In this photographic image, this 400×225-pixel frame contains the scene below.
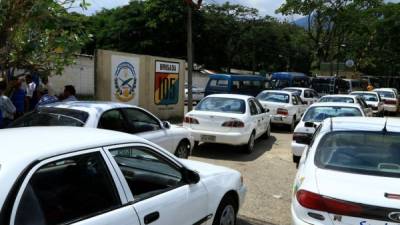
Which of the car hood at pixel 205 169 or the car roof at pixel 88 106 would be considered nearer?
the car hood at pixel 205 169

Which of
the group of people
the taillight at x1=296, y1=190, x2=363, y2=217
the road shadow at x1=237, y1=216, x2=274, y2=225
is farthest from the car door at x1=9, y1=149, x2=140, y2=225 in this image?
the group of people

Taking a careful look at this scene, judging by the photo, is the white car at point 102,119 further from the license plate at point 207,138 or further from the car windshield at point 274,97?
the car windshield at point 274,97

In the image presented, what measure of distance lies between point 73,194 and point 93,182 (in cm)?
18

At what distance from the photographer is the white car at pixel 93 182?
293 cm

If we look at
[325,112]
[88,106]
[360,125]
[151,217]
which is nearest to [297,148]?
→ [325,112]

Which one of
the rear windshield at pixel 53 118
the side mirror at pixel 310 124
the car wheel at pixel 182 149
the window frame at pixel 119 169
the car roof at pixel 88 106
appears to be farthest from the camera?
the side mirror at pixel 310 124

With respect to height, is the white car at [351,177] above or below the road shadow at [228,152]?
above

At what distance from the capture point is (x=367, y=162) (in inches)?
199

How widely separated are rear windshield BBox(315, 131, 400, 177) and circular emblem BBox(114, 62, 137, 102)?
11092 millimetres

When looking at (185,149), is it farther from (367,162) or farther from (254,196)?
(367,162)

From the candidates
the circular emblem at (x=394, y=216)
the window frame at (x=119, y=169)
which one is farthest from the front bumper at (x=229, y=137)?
the circular emblem at (x=394, y=216)

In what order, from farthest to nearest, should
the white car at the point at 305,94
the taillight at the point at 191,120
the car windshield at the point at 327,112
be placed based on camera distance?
1. the white car at the point at 305,94
2. the taillight at the point at 191,120
3. the car windshield at the point at 327,112

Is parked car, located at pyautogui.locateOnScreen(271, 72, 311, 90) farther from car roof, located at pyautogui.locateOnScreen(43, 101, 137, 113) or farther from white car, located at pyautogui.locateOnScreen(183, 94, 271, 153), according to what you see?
car roof, located at pyautogui.locateOnScreen(43, 101, 137, 113)

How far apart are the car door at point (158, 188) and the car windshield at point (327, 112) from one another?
6974 millimetres
